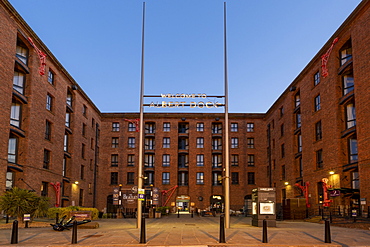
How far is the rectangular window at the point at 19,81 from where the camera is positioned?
3167cm

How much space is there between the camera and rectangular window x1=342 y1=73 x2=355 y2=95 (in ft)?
108

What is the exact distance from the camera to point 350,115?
1296 inches

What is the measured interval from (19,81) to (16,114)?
271 centimetres

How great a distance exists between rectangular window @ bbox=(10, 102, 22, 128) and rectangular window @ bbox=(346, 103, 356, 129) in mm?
26888

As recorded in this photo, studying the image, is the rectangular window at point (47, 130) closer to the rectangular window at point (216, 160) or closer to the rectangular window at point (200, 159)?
the rectangular window at point (200, 159)

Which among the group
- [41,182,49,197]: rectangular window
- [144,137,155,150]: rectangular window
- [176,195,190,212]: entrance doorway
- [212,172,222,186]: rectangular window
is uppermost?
[144,137,155,150]: rectangular window

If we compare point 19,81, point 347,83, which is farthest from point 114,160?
point 347,83

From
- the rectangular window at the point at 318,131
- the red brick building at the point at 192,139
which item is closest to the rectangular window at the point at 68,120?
the red brick building at the point at 192,139

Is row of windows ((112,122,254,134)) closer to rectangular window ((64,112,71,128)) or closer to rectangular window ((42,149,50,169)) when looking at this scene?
rectangular window ((64,112,71,128))

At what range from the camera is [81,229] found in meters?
21.5

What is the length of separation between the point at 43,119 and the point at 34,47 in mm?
6491

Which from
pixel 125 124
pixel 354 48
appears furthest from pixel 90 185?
pixel 354 48

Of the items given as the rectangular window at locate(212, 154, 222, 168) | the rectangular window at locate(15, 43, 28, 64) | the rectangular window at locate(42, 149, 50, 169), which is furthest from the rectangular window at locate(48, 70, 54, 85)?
the rectangular window at locate(212, 154, 222, 168)

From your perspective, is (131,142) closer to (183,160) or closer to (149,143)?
(149,143)
